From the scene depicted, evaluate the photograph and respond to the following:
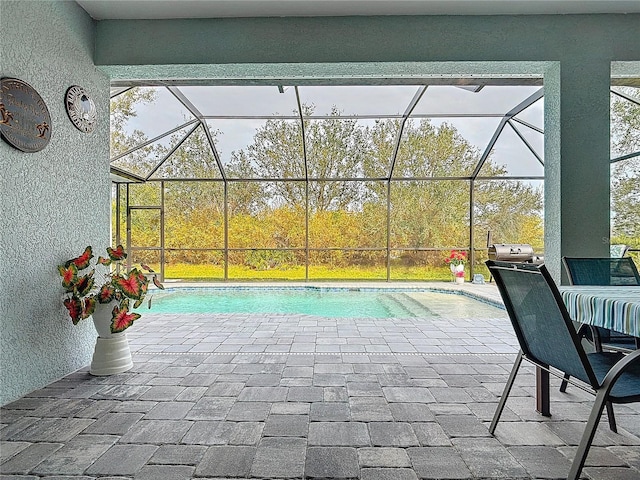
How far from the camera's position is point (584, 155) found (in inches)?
126

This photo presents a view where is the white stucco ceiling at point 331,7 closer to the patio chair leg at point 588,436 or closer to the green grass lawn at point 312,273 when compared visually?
the patio chair leg at point 588,436

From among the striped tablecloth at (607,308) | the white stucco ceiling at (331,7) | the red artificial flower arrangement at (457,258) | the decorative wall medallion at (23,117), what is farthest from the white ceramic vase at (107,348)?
the red artificial flower arrangement at (457,258)

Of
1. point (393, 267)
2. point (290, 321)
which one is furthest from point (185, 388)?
point (393, 267)

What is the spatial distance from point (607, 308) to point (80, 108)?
11.5ft

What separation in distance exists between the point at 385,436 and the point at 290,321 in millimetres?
2921

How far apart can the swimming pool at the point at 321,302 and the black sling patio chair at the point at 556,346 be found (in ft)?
14.2

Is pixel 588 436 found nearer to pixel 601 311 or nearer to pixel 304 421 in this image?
pixel 601 311

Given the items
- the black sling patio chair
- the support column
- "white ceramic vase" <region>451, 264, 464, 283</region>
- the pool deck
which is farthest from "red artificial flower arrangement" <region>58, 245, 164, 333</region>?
"white ceramic vase" <region>451, 264, 464, 283</region>

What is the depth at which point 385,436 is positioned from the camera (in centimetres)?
199

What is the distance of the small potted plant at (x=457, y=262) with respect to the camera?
29.3 ft

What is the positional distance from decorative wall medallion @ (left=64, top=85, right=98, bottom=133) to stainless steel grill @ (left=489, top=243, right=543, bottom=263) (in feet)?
25.5

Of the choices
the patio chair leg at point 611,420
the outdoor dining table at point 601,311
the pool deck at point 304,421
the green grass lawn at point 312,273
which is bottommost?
the pool deck at point 304,421

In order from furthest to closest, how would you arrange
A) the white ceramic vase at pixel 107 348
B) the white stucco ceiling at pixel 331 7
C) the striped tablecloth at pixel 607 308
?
the white stucco ceiling at pixel 331 7 → the white ceramic vase at pixel 107 348 → the striped tablecloth at pixel 607 308

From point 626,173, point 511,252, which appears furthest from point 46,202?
point 511,252
